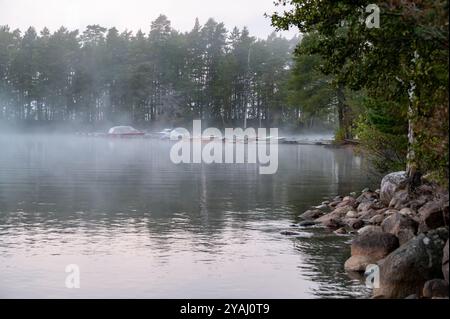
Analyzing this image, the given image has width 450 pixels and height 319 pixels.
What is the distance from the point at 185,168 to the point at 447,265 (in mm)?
32510

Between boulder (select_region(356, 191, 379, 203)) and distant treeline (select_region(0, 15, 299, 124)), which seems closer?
boulder (select_region(356, 191, 379, 203))

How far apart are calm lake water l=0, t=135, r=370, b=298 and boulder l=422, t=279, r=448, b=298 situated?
166cm

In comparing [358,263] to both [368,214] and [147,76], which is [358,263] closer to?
[368,214]

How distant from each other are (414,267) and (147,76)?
102711 millimetres

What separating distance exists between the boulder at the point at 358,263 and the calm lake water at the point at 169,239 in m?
0.23

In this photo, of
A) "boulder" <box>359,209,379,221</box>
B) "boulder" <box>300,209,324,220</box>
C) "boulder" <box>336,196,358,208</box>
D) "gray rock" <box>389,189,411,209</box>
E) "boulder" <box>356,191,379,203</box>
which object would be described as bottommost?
"boulder" <box>300,209,324,220</box>

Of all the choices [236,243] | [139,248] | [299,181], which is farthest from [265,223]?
[299,181]

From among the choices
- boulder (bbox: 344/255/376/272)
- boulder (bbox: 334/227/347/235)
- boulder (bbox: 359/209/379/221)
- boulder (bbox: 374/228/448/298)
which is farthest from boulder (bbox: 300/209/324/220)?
boulder (bbox: 374/228/448/298)

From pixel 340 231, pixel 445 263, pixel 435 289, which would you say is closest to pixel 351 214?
pixel 340 231

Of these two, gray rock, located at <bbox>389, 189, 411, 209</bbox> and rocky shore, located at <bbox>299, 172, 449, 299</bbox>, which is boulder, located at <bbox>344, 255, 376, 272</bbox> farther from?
gray rock, located at <bbox>389, 189, 411, 209</bbox>

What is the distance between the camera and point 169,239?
18.5 meters

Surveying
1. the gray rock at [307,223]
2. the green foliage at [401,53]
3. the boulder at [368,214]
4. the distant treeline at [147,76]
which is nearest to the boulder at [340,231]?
the gray rock at [307,223]

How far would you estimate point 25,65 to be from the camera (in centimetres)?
12075

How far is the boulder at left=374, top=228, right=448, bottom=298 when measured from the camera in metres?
12.9
